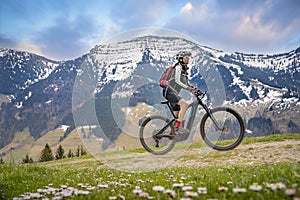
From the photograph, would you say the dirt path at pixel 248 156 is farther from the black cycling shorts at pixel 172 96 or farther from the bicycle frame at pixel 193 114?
the black cycling shorts at pixel 172 96

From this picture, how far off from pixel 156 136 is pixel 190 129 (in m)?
1.31

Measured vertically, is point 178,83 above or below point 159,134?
above

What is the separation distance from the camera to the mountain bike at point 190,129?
39.3ft

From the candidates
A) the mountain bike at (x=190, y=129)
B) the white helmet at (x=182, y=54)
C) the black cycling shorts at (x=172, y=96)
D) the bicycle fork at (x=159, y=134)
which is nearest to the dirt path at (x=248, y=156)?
the mountain bike at (x=190, y=129)

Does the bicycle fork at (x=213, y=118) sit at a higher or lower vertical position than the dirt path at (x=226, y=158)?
higher

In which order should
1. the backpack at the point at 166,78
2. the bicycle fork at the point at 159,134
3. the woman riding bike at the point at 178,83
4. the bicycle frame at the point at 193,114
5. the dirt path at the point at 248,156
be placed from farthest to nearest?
the dirt path at the point at 248,156 < the bicycle fork at the point at 159,134 < the bicycle frame at the point at 193,114 < the backpack at the point at 166,78 < the woman riding bike at the point at 178,83

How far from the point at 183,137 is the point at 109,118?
2.84m

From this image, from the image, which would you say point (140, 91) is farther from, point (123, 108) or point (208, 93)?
point (208, 93)

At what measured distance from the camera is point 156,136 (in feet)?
40.3

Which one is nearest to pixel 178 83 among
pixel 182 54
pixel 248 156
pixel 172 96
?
pixel 172 96

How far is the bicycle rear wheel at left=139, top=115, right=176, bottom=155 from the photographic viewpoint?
12266 mm

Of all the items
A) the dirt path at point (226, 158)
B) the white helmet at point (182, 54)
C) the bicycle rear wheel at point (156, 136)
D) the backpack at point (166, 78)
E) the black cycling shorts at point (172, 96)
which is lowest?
the dirt path at point (226, 158)

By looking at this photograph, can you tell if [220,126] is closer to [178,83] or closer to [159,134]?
[159,134]

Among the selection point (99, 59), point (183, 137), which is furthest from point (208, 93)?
point (99, 59)
